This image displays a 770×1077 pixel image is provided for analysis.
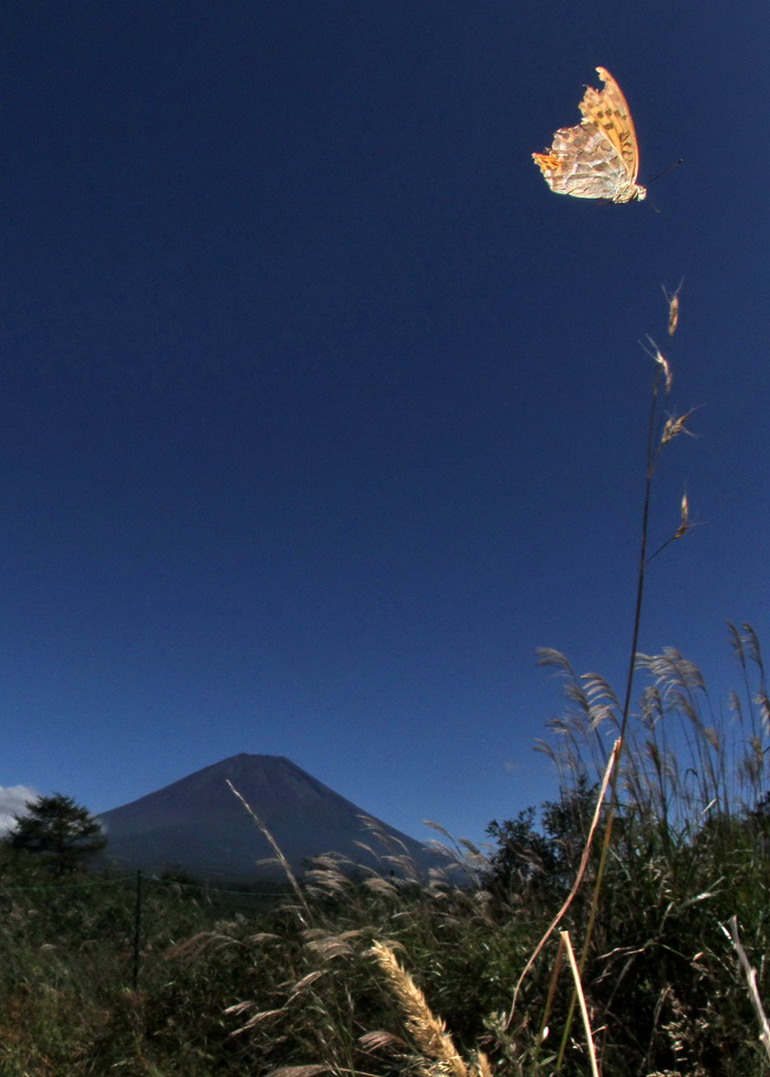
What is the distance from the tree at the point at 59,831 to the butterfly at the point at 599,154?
75.9 ft

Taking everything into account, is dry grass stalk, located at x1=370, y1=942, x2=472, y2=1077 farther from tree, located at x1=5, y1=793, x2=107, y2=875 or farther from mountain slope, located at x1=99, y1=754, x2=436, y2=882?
mountain slope, located at x1=99, y1=754, x2=436, y2=882

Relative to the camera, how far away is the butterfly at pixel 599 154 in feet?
4.21

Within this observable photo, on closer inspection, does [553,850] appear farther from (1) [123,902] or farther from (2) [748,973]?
(1) [123,902]

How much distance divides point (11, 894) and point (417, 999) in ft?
38.8

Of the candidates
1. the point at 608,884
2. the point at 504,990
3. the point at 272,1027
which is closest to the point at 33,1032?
the point at 272,1027

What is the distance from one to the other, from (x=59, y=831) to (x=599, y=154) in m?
24.3

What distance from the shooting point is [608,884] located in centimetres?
324

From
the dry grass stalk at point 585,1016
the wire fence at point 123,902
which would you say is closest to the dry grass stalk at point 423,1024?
the dry grass stalk at point 585,1016

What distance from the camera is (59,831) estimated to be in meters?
22.5

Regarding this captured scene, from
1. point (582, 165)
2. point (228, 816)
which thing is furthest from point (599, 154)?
point (228, 816)

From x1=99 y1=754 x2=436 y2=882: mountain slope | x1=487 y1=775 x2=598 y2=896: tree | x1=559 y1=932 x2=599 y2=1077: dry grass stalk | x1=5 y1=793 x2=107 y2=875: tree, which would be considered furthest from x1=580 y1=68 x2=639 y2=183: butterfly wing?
x1=99 y1=754 x2=436 y2=882: mountain slope

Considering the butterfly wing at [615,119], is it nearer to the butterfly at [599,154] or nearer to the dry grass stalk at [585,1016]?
the butterfly at [599,154]

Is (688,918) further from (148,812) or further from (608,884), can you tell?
(148,812)

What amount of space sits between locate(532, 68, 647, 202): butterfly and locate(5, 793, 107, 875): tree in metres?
23.1
